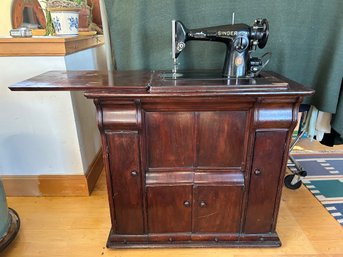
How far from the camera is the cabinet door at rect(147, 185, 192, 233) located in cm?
118

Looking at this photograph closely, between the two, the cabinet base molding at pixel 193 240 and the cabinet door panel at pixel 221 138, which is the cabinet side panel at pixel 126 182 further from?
the cabinet door panel at pixel 221 138

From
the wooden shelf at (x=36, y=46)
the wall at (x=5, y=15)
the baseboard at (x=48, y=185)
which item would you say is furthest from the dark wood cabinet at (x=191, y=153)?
the wall at (x=5, y=15)

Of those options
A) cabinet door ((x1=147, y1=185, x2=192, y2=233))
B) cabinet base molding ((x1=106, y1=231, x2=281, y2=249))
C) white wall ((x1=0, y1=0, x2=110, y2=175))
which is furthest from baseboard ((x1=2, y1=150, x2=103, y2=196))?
cabinet door ((x1=147, y1=185, x2=192, y2=233))

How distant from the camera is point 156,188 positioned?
3.85 feet

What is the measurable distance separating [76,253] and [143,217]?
0.39 metres

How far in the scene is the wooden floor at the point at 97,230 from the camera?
1.27 metres

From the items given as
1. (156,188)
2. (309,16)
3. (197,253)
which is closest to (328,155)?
(309,16)

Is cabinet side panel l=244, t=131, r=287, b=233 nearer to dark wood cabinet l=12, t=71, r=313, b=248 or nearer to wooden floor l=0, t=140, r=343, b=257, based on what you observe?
dark wood cabinet l=12, t=71, r=313, b=248

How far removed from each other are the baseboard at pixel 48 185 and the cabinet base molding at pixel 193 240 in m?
0.50

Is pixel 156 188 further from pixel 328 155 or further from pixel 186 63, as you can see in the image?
pixel 328 155

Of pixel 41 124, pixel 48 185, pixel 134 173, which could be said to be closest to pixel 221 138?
pixel 134 173

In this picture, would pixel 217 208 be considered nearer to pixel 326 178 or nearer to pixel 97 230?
pixel 97 230

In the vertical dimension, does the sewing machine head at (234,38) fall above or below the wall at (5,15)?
below

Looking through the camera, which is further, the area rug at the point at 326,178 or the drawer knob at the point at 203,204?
the area rug at the point at 326,178
